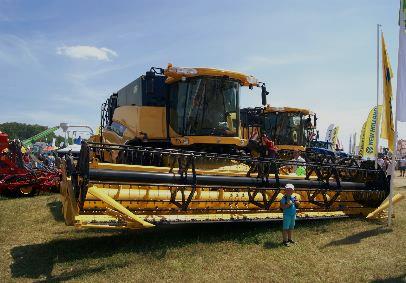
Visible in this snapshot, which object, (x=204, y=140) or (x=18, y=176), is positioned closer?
(x=204, y=140)

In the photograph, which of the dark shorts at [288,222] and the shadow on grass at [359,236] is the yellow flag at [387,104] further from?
the dark shorts at [288,222]

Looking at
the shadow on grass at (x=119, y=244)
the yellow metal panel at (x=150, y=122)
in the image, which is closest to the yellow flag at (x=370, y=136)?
the yellow metal panel at (x=150, y=122)

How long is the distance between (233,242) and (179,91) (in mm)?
3695

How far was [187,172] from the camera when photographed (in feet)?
19.5

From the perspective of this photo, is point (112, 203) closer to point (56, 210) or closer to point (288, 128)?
point (56, 210)

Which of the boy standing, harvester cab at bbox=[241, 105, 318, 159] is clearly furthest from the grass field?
harvester cab at bbox=[241, 105, 318, 159]

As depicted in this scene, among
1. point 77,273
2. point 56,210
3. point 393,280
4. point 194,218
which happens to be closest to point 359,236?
point 393,280

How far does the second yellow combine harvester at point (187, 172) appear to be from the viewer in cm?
514

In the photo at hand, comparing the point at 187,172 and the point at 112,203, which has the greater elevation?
the point at 187,172

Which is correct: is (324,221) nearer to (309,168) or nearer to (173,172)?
(309,168)

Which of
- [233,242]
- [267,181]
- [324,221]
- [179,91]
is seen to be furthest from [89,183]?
[324,221]

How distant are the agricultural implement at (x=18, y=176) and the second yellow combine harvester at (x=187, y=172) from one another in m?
3.04

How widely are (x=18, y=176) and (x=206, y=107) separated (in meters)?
6.93

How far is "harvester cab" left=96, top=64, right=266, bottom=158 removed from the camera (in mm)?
8141
